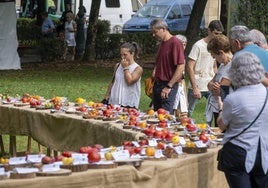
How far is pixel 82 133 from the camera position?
32.7ft

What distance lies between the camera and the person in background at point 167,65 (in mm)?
11523

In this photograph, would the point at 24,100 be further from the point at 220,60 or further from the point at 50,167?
the point at 50,167

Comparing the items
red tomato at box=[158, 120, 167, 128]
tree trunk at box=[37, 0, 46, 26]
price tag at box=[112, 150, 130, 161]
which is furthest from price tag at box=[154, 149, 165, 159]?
tree trunk at box=[37, 0, 46, 26]

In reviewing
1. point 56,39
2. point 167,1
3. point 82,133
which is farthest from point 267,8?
point 82,133

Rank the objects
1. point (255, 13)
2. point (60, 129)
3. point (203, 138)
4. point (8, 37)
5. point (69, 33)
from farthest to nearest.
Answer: point (69, 33), point (8, 37), point (255, 13), point (60, 129), point (203, 138)

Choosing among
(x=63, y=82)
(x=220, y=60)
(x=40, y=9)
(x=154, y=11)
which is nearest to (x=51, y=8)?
(x=154, y=11)

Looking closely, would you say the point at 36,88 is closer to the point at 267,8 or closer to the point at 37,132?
the point at 267,8

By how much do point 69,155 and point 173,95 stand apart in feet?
17.1

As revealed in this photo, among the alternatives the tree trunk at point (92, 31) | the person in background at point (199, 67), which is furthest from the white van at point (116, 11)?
the person in background at point (199, 67)

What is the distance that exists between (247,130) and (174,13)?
31.0 metres

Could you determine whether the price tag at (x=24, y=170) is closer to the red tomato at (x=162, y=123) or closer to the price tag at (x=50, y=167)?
the price tag at (x=50, y=167)

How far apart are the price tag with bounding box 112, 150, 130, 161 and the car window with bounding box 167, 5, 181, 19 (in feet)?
101

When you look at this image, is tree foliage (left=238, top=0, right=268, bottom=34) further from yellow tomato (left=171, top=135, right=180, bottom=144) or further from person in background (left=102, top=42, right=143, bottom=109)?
yellow tomato (left=171, top=135, right=180, bottom=144)

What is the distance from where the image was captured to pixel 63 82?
23.4 meters
